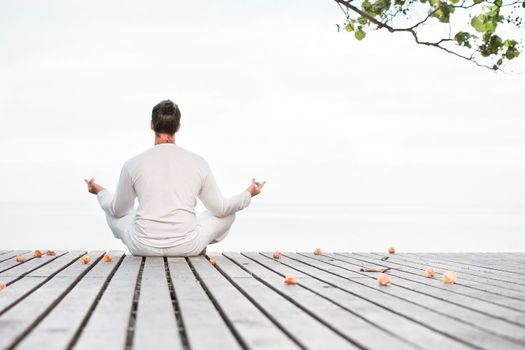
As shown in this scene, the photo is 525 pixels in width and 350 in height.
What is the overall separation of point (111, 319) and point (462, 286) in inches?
93.9

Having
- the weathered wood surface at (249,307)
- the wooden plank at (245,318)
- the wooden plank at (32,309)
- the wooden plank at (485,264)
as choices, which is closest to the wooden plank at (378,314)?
the weathered wood surface at (249,307)

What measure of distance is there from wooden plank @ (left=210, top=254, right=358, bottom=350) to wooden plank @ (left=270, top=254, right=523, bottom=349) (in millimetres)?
469

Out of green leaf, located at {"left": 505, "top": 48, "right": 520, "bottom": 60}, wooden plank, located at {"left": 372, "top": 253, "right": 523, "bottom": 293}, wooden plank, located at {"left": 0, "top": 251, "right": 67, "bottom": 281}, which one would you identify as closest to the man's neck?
wooden plank, located at {"left": 0, "top": 251, "right": 67, "bottom": 281}

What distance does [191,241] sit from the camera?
19.4ft

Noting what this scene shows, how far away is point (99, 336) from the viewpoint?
7.93 feet

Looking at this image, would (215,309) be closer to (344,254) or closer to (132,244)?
(132,244)

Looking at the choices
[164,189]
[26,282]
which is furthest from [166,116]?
[26,282]

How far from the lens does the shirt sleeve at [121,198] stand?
5851mm

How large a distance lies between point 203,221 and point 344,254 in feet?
5.19

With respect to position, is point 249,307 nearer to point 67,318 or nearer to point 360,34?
point 67,318

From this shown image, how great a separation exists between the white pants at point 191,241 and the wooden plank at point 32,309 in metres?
1.49

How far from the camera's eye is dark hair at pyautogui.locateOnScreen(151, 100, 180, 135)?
589 centimetres

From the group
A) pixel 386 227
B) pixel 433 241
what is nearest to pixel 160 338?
pixel 433 241

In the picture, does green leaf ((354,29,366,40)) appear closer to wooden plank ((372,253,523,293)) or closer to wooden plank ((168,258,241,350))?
wooden plank ((372,253,523,293))
